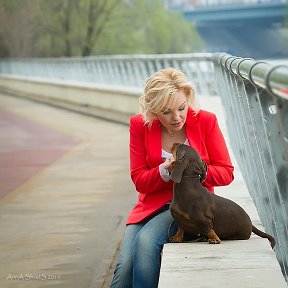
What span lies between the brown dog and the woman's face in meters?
0.33

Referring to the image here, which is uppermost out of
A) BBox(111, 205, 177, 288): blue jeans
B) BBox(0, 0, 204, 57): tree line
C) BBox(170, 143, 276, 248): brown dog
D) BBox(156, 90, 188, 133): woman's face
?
BBox(156, 90, 188, 133): woman's face

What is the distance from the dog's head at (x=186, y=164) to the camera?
14.8ft

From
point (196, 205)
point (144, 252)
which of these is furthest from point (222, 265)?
point (144, 252)

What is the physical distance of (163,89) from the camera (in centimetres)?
484

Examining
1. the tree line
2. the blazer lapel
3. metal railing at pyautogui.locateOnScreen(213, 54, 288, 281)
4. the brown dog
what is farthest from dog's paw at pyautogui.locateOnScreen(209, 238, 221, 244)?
the tree line

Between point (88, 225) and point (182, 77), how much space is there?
4.06 metres

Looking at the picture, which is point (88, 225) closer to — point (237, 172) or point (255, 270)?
point (237, 172)

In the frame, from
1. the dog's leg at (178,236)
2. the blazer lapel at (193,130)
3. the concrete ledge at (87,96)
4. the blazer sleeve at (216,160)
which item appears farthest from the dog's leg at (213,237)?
the concrete ledge at (87,96)

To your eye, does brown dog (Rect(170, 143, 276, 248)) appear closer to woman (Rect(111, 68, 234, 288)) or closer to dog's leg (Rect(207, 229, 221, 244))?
dog's leg (Rect(207, 229, 221, 244))

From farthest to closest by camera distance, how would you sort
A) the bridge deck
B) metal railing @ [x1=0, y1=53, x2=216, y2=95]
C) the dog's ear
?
metal railing @ [x1=0, y1=53, x2=216, y2=95] < the dog's ear < the bridge deck

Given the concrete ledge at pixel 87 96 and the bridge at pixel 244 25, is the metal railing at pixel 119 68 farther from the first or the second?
the bridge at pixel 244 25

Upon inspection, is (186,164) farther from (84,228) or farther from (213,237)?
(84,228)

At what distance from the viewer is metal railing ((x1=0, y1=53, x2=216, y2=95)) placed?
718 inches

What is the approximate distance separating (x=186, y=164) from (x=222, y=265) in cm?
55
